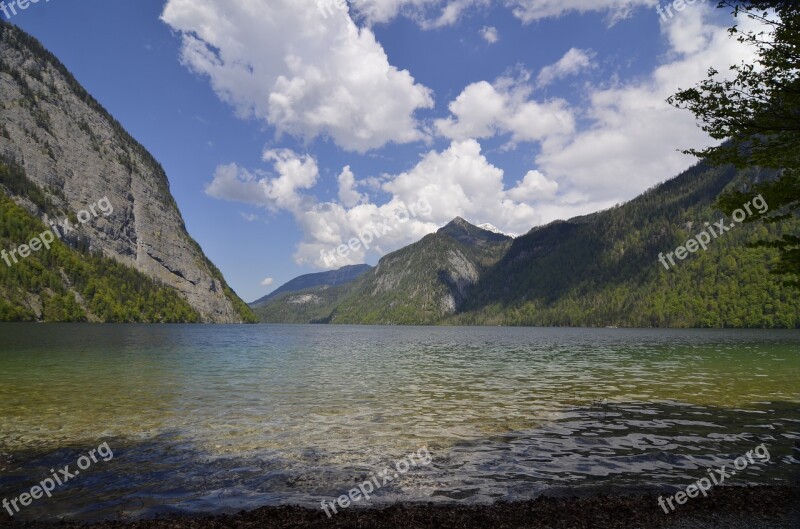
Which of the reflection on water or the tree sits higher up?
the tree

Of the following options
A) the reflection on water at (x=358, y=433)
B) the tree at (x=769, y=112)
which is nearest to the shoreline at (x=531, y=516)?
the reflection on water at (x=358, y=433)

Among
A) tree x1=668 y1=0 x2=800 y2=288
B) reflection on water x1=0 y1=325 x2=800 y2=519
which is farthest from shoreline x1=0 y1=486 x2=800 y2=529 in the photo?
tree x1=668 y1=0 x2=800 y2=288

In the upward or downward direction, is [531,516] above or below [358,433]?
above

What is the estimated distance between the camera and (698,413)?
1035 inches

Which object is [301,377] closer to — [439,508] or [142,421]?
[142,421]

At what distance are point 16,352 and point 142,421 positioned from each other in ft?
170

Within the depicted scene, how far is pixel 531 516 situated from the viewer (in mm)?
11203

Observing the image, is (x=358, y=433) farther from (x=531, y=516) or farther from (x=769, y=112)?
(x=769, y=112)

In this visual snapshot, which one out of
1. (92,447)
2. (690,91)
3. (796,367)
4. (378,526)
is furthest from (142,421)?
(796,367)

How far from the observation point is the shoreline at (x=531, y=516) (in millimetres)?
10602

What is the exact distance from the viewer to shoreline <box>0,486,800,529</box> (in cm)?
1060

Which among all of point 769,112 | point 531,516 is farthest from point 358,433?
point 769,112

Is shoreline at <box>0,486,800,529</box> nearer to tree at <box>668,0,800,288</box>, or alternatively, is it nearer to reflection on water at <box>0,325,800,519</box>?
reflection on water at <box>0,325,800,519</box>

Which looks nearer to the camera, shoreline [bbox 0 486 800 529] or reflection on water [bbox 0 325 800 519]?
shoreline [bbox 0 486 800 529]
